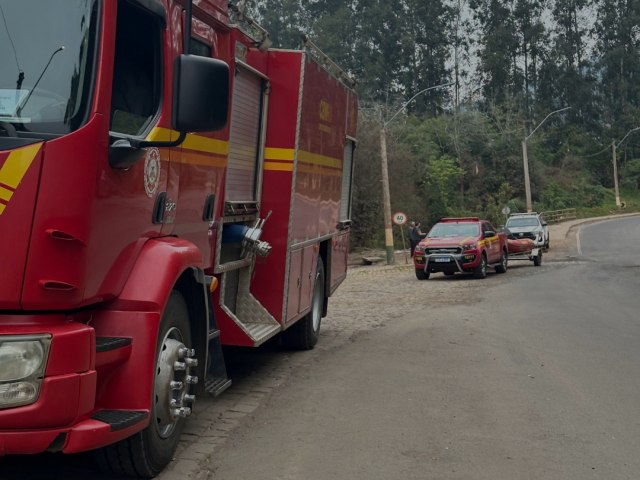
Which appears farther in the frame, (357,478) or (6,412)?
(357,478)

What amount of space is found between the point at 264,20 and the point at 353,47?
969 cm

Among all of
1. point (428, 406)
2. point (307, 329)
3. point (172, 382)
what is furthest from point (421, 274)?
point (172, 382)

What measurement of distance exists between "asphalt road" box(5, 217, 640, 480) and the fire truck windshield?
2.09 metres

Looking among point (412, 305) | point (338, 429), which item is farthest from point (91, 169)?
point (412, 305)

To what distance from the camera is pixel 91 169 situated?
3.89m

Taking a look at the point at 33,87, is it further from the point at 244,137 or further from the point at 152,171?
the point at 244,137

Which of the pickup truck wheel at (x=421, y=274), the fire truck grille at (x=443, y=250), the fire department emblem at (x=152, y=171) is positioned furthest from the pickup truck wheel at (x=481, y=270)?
the fire department emblem at (x=152, y=171)

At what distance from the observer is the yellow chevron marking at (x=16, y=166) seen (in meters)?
3.62

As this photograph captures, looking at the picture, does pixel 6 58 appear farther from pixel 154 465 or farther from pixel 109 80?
pixel 154 465

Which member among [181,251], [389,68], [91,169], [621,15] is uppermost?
[621,15]

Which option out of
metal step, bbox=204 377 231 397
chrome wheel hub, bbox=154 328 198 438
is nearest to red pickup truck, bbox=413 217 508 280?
metal step, bbox=204 377 231 397

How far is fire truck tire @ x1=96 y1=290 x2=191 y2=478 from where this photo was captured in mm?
4516

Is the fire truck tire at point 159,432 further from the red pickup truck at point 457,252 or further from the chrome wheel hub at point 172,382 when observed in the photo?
the red pickup truck at point 457,252

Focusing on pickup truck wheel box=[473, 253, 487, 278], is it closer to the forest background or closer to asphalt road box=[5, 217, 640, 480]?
asphalt road box=[5, 217, 640, 480]
